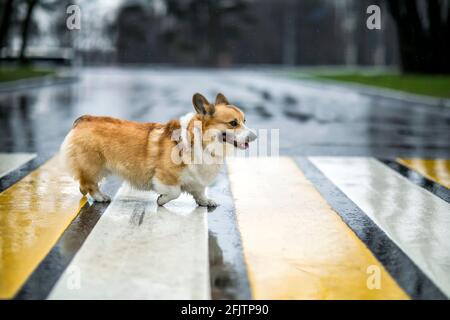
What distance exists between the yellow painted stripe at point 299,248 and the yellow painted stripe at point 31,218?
139 centimetres

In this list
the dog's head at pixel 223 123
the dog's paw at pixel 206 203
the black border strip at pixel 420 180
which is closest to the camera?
the dog's head at pixel 223 123

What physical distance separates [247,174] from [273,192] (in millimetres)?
1086

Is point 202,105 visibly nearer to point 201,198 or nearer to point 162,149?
point 162,149

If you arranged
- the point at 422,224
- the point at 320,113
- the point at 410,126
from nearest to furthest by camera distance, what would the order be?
the point at 422,224 < the point at 410,126 < the point at 320,113

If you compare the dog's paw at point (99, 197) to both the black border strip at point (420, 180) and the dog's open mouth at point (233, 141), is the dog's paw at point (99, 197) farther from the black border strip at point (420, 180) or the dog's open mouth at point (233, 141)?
the black border strip at point (420, 180)

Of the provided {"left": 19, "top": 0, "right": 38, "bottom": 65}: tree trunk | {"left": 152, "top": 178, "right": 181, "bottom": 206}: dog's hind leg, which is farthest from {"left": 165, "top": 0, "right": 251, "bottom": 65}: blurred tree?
{"left": 152, "top": 178, "right": 181, "bottom": 206}: dog's hind leg

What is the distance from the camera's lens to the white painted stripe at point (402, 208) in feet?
16.3

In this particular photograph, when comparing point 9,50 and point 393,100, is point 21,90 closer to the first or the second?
point 393,100

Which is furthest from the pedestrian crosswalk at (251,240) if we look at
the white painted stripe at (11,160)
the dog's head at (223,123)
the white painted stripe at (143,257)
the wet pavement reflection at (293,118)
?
the wet pavement reflection at (293,118)

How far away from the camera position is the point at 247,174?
8.27 m

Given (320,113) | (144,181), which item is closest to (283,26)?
(320,113)

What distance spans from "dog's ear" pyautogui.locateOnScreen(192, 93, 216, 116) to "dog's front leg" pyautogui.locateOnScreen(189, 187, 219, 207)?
72 centimetres

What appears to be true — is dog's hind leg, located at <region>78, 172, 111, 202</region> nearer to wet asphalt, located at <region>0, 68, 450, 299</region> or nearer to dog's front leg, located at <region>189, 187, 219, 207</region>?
wet asphalt, located at <region>0, 68, 450, 299</region>

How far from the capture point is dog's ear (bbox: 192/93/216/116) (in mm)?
5797
